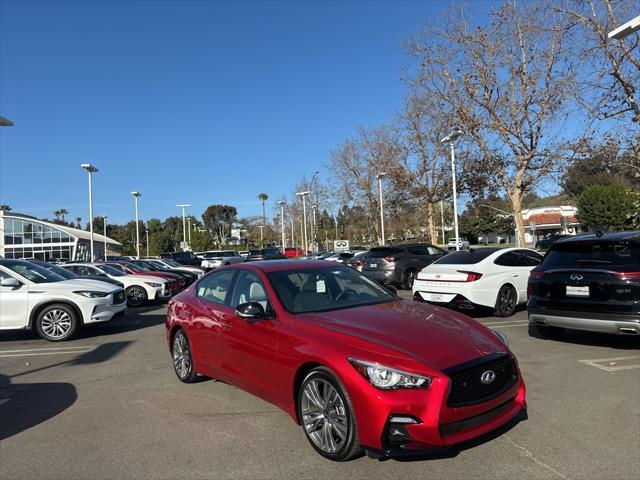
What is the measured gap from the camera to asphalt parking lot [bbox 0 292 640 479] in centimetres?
370

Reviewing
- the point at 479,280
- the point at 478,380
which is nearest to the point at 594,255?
the point at 479,280

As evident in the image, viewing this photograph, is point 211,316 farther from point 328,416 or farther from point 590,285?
point 590,285

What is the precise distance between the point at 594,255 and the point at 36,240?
69.6 m

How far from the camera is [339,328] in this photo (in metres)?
3.98

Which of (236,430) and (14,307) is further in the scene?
(14,307)

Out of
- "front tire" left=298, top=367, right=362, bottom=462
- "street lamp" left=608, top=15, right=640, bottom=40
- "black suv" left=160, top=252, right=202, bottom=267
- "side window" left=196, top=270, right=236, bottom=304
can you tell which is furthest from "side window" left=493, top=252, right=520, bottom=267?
"black suv" left=160, top=252, right=202, bottom=267

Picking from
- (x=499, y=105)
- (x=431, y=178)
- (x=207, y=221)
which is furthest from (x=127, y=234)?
(x=499, y=105)

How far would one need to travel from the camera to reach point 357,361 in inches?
141

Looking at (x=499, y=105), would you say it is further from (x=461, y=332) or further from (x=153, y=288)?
(x=461, y=332)

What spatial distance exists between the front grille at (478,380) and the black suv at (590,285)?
366cm

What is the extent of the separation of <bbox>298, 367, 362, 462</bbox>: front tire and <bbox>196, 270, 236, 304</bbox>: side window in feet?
6.13

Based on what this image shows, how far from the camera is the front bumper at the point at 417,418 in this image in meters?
3.35

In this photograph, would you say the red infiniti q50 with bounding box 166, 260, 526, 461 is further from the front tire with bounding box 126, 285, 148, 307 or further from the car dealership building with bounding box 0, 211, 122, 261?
the car dealership building with bounding box 0, 211, 122, 261

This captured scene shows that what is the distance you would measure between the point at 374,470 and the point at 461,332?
1.28 metres
